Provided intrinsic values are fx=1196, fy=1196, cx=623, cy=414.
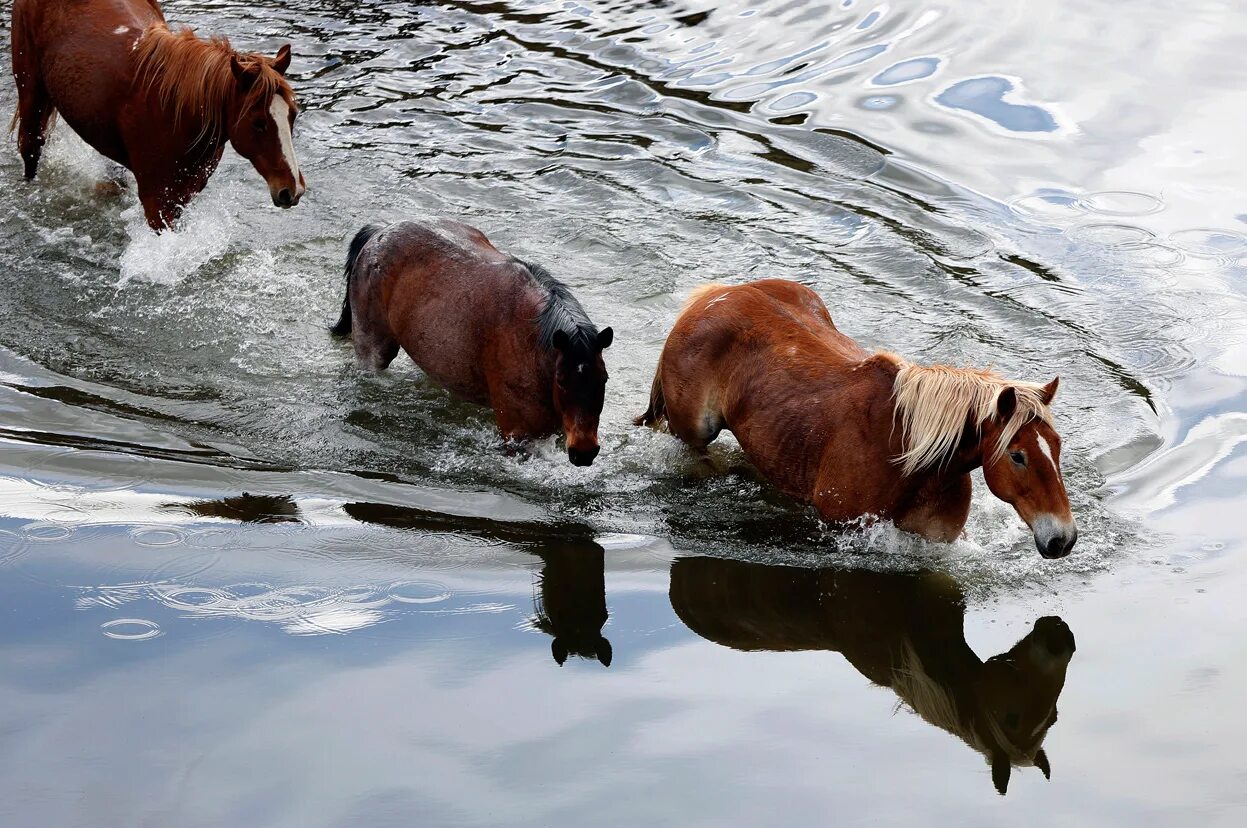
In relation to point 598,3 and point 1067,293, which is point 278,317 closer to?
point 1067,293

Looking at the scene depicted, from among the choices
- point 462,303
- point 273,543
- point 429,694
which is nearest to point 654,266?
point 462,303

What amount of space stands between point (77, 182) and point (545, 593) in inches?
253

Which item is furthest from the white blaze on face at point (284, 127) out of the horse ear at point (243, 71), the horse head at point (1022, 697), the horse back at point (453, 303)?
the horse head at point (1022, 697)

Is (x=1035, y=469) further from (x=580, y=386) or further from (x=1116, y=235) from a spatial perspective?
(x=1116, y=235)

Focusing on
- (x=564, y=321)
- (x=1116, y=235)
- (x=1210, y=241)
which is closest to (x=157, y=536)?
(x=564, y=321)

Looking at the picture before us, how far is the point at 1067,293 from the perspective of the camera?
8.54 m

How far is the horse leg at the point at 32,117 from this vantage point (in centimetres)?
890

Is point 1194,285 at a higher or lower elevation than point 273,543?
lower

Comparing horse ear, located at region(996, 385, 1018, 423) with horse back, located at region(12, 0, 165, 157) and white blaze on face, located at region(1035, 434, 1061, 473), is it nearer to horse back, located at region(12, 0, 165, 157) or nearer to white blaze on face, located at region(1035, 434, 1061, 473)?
white blaze on face, located at region(1035, 434, 1061, 473)

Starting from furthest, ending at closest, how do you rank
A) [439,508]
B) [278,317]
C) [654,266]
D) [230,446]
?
[654,266] < [278,317] < [230,446] < [439,508]

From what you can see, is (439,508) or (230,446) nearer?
(439,508)

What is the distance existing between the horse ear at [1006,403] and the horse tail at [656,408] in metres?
2.14

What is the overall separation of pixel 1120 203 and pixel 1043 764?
6485mm

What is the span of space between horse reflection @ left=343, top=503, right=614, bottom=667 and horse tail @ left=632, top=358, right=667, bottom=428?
1.13 m
